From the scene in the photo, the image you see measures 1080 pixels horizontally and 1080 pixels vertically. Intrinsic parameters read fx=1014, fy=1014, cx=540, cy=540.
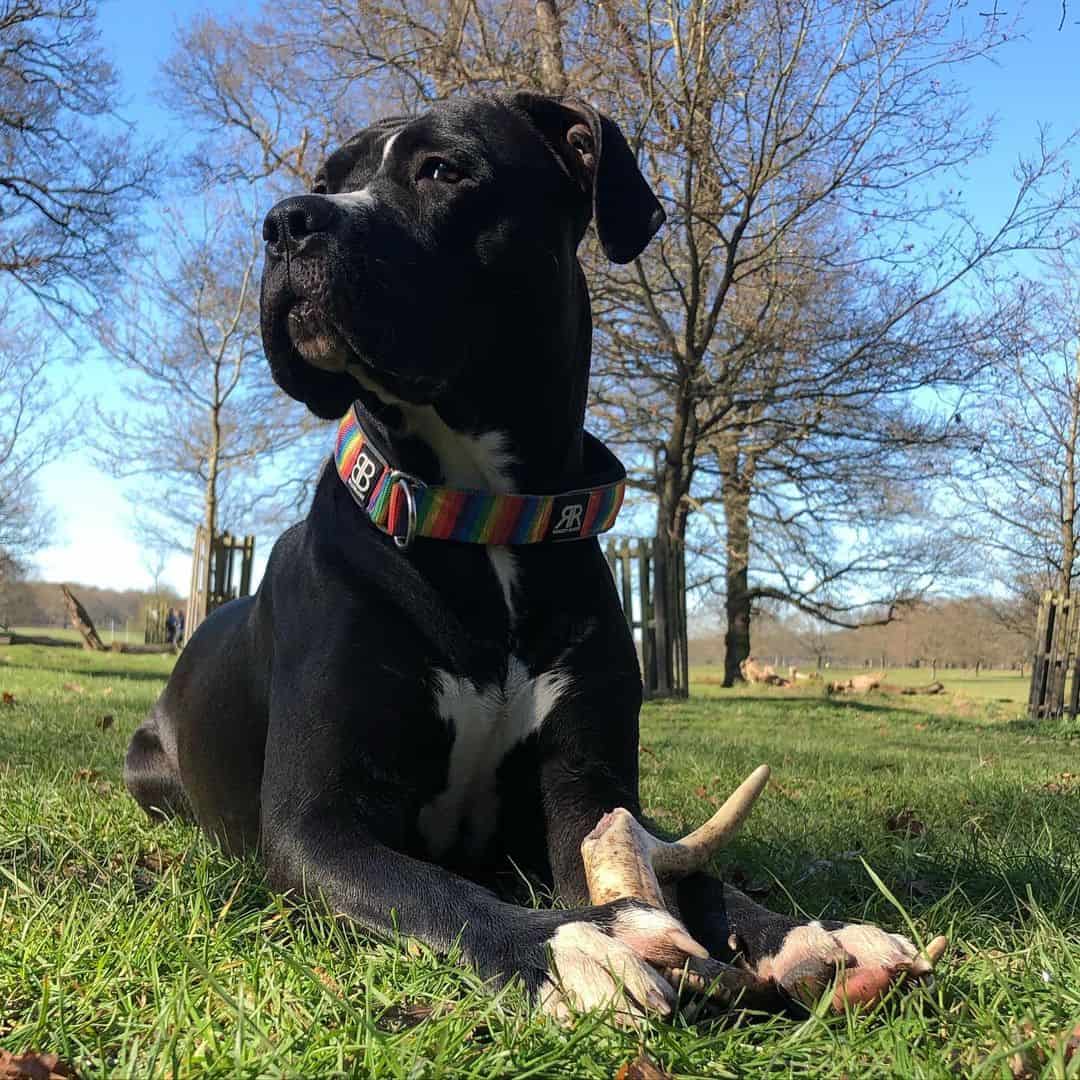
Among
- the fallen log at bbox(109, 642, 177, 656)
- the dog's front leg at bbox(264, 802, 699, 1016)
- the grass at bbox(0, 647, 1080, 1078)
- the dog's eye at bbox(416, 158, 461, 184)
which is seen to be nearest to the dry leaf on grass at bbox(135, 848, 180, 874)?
the grass at bbox(0, 647, 1080, 1078)

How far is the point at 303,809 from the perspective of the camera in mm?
2064

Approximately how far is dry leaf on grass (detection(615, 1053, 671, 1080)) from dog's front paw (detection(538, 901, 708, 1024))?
3.9 inches

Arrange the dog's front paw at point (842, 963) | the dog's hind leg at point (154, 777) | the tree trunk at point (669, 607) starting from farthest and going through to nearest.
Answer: the tree trunk at point (669, 607) < the dog's hind leg at point (154, 777) < the dog's front paw at point (842, 963)

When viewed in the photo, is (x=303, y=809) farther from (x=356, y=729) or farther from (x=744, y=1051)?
(x=744, y=1051)

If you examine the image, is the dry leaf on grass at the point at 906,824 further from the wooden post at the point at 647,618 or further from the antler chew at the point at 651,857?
the wooden post at the point at 647,618

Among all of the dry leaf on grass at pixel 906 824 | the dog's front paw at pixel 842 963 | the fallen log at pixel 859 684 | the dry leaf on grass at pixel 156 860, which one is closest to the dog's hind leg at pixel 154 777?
the dry leaf on grass at pixel 156 860

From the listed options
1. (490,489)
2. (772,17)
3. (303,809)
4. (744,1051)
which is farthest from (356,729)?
(772,17)

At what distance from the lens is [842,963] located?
165 centimetres

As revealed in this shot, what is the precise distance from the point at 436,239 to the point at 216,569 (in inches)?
658

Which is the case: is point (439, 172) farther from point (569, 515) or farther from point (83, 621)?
point (83, 621)

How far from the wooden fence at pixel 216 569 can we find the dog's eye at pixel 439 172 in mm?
16219

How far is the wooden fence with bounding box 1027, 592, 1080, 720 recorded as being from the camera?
43.0 ft

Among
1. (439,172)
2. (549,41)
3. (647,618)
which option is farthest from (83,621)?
(439,172)

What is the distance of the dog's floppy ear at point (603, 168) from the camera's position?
2719mm
